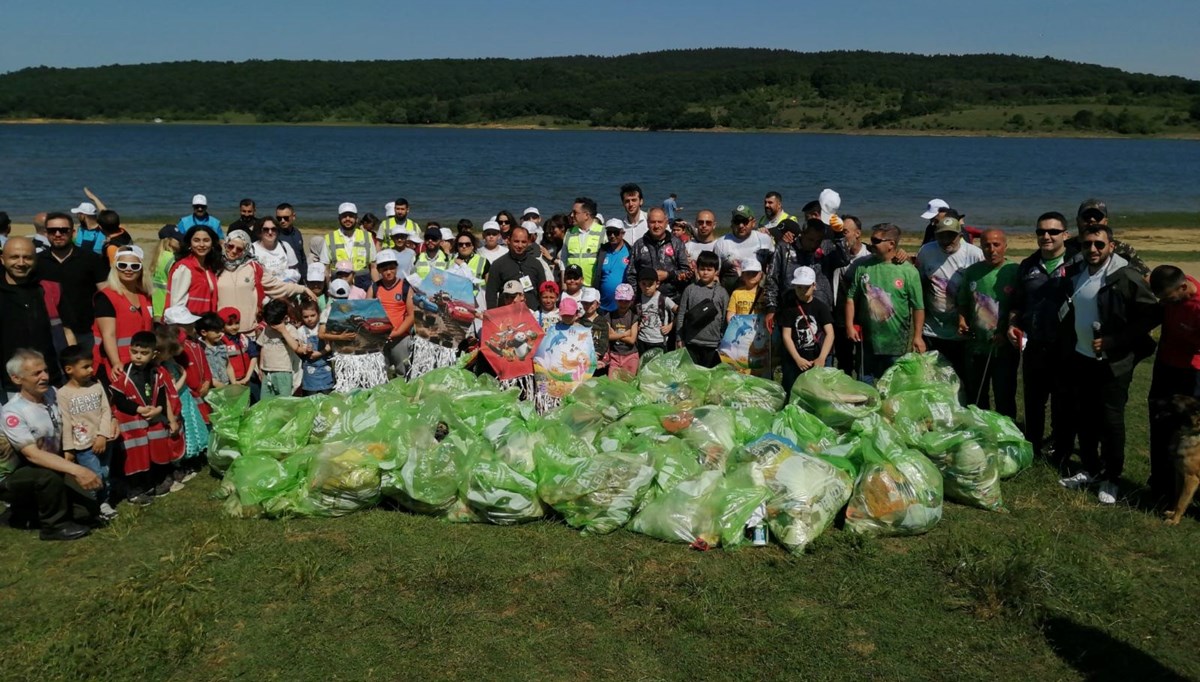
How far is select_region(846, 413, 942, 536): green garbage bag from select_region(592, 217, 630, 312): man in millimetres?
2899

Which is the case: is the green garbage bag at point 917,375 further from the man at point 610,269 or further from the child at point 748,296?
the man at point 610,269

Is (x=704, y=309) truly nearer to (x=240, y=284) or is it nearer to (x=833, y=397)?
(x=833, y=397)

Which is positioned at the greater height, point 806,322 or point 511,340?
point 806,322

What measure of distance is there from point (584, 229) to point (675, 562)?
3.89 meters

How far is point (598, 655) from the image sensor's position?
423 cm

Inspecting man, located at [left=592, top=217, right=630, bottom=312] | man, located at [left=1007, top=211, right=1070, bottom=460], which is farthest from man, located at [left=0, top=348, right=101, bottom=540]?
man, located at [left=1007, top=211, right=1070, bottom=460]

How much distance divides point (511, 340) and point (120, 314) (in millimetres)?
2751

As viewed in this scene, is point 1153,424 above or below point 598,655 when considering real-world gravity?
above

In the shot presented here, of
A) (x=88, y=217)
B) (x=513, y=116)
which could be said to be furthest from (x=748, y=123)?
(x=88, y=217)

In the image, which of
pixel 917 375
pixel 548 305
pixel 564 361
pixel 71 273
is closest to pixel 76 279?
pixel 71 273

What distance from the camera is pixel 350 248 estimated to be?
9555mm

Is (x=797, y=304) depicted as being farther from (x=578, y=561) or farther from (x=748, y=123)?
(x=748, y=123)

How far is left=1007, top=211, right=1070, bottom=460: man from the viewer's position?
627 cm

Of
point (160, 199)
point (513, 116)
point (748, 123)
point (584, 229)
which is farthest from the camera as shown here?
point (513, 116)
